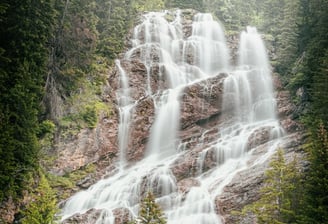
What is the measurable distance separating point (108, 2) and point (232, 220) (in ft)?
92.0

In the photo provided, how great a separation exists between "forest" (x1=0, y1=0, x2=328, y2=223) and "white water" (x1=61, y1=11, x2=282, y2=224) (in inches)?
78.9

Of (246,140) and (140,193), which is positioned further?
(246,140)

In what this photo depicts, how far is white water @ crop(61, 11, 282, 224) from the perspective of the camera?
2317 cm

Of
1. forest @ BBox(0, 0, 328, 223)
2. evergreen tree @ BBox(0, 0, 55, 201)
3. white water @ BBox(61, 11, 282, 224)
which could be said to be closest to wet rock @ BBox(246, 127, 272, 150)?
white water @ BBox(61, 11, 282, 224)

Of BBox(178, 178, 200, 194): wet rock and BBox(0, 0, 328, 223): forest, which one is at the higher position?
BBox(0, 0, 328, 223): forest

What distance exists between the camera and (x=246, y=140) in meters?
27.5

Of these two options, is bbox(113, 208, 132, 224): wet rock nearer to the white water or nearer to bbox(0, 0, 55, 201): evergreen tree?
the white water

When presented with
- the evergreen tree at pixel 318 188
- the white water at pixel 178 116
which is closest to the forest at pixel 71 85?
the evergreen tree at pixel 318 188

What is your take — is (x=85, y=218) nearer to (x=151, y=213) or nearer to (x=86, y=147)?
(x=151, y=213)

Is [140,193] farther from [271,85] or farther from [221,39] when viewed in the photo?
[221,39]

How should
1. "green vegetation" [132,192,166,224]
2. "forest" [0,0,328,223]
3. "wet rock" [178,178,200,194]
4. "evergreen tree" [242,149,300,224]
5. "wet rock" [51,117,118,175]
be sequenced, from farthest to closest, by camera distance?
"wet rock" [51,117,118,175] → "wet rock" [178,178,200,194] → "forest" [0,0,328,223] → "green vegetation" [132,192,166,224] → "evergreen tree" [242,149,300,224]

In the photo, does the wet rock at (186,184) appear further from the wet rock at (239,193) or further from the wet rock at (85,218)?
the wet rock at (85,218)

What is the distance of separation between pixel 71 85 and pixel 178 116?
28.4 ft

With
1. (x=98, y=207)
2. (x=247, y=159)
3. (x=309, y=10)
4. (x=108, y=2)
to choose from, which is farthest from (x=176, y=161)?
(x=108, y=2)
